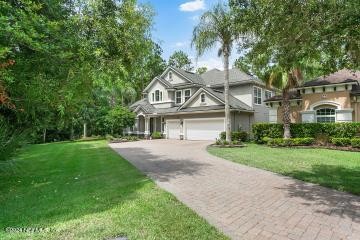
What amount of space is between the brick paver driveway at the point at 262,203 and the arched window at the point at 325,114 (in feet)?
43.7

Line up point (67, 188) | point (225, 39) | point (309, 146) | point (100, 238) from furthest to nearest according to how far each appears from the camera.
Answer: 1. point (225, 39)
2. point (309, 146)
3. point (67, 188)
4. point (100, 238)

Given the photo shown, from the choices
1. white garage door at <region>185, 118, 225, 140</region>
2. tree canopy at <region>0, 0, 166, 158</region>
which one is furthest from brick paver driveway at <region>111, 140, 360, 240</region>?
white garage door at <region>185, 118, 225, 140</region>

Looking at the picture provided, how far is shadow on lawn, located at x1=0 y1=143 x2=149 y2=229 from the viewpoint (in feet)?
18.9

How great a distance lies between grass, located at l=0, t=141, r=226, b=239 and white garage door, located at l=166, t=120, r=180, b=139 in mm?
20105

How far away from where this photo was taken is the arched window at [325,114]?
68.4 feet

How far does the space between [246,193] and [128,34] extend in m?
6.63

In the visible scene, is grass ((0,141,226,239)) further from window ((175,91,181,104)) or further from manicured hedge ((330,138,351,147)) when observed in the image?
window ((175,91,181,104))

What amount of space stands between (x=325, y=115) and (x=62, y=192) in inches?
795

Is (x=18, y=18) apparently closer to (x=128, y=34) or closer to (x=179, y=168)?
(x=128, y=34)

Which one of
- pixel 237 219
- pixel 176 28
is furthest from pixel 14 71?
pixel 176 28

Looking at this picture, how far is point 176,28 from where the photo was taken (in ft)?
→ 47.7

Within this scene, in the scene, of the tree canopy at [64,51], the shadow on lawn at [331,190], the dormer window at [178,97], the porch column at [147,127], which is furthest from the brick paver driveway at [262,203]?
the porch column at [147,127]

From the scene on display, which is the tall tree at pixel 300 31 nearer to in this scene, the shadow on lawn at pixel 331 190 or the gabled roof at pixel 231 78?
the shadow on lawn at pixel 331 190

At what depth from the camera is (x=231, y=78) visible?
96.6 feet
